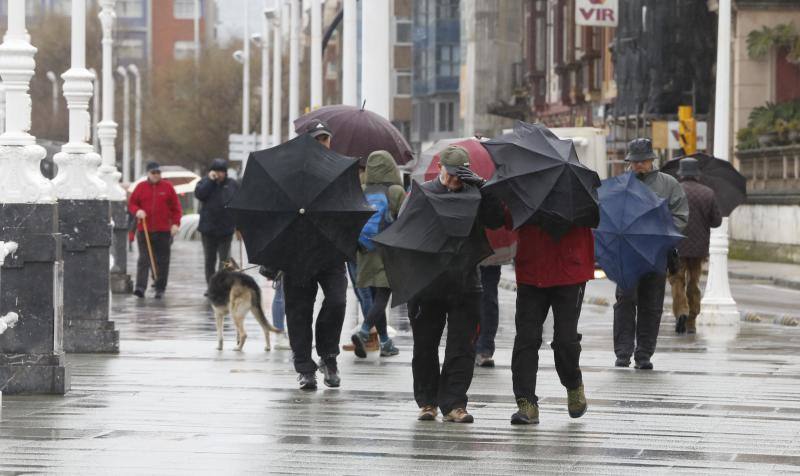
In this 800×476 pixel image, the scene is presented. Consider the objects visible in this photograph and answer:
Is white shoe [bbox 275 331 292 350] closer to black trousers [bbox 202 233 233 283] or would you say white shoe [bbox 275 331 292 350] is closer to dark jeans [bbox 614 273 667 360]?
dark jeans [bbox 614 273 667 360]

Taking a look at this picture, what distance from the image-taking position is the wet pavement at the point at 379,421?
9.91 meters

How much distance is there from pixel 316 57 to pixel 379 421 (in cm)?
2950

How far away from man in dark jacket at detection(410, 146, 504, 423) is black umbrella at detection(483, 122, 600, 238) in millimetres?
132

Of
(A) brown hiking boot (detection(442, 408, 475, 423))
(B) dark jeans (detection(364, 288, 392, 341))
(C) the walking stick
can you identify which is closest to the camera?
(A) brown hiking boot (detection(442, 408, 475, 423))

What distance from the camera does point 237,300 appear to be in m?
17.5

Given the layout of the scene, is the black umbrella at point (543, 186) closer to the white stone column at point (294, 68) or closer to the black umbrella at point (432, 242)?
the black umbrella at point (432, 242)

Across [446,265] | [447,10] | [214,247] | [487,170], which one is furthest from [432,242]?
[447,10]

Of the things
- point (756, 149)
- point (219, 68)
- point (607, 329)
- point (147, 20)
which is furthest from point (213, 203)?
point (147, 20)

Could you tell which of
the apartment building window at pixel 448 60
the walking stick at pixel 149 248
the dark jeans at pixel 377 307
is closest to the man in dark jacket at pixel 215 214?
the walking stick at pixel 149 248

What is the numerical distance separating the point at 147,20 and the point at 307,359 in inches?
5264

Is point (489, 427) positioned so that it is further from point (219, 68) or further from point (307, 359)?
point (219, 68)

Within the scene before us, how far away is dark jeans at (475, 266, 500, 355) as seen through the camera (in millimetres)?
15547

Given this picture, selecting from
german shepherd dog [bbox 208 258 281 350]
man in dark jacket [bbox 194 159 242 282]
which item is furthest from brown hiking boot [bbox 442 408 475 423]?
man in dark jacket [bbox 194 159 242 282]

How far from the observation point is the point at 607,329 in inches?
835
